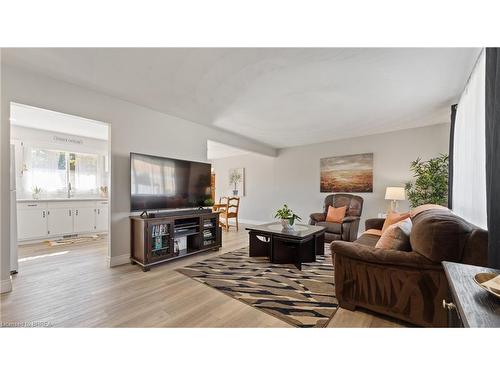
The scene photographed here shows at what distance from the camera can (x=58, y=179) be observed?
4723mm

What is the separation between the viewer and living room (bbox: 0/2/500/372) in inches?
59.5

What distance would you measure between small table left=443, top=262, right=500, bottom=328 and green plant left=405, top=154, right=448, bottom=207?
343 centimetres

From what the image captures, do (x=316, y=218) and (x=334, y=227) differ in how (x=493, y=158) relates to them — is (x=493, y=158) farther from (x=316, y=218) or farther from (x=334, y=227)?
(x=316, y=218)

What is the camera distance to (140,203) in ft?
9.80

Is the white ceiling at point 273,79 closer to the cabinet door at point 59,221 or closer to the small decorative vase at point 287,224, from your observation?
the small decorative vase at point 287,224

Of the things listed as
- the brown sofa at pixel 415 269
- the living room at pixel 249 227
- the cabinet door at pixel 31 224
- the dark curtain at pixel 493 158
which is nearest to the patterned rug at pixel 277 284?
the living room at pixel 249 227

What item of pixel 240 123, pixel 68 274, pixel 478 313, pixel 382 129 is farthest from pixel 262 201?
pixel 478 313

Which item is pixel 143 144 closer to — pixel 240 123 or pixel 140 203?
pixel 140 203

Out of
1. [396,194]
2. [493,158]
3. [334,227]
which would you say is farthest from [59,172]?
[396,194]

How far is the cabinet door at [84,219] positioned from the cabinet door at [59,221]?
0.10 meters

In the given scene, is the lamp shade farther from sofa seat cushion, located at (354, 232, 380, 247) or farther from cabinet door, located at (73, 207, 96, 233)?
cabinet door, located at (73, 207, 96, 233)

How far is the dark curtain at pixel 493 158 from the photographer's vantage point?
3.83 ft

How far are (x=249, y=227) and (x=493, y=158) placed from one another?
8.45 feet
